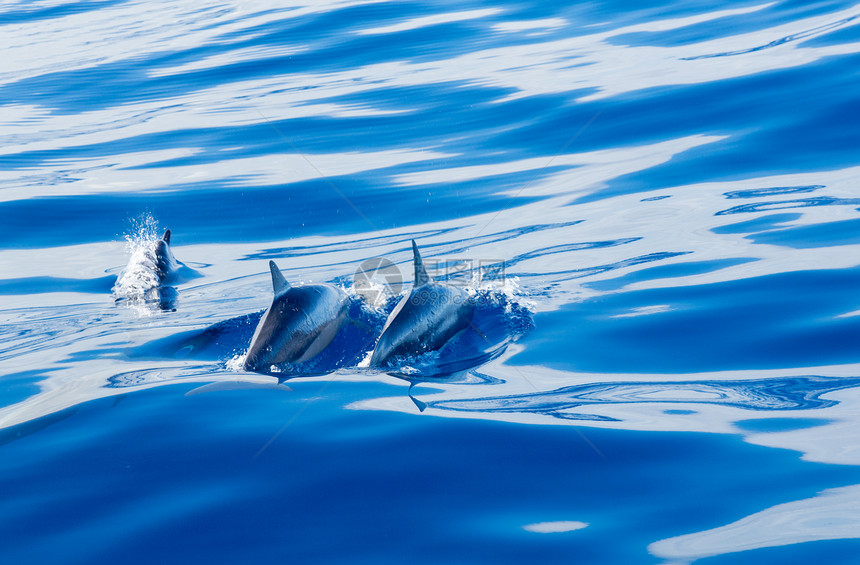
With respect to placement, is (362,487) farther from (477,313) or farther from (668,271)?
(668,271)

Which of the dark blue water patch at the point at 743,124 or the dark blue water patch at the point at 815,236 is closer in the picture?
the dark blue water patch at the point at 815,236

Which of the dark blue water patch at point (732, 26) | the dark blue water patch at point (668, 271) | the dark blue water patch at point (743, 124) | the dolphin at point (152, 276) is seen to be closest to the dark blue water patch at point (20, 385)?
the dolphin at point (152, 276)

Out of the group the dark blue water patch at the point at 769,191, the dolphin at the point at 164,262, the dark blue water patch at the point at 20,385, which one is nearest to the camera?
the dark blue water patch at the point at 20,385

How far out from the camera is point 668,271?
788 cm

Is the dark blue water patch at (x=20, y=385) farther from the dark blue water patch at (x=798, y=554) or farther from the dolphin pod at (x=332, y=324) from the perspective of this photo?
the dark blue water patch at (x=798, y=554)

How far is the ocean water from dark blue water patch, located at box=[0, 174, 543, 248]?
73 mm

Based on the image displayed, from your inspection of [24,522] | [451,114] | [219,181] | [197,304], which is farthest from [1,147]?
[24,522]

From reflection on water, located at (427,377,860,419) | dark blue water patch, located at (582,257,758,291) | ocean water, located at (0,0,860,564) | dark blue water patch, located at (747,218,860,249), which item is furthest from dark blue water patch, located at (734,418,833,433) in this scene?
dark blue water patch, located at (747,218,860,249)

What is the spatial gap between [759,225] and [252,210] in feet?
23.0

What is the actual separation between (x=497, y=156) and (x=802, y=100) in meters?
4.64

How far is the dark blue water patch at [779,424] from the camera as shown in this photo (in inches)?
185

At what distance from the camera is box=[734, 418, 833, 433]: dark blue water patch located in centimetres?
470

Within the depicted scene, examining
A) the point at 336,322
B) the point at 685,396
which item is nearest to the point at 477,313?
the point at 336,322

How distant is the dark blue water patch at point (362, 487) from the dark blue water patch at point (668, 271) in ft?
10.2
